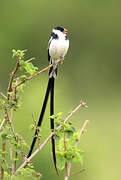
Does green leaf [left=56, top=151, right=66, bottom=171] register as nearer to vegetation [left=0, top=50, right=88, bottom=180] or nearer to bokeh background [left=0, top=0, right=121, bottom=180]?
vegetation [left=0, top=50, right=88, bottom=180]

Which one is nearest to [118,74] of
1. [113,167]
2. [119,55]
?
[119,55]

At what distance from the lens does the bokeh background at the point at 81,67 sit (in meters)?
10.5

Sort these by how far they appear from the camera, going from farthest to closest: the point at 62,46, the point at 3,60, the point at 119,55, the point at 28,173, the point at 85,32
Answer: the point at 85,32
the point at 119,55
the point at 3,60
the point at 62,46
the point at 28,173

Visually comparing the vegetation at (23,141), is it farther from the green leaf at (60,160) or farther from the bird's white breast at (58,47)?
the bird's white breast at (58,47)

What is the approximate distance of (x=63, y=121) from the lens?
3240mm

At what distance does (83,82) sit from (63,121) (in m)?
16.0

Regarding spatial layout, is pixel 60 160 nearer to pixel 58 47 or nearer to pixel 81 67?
pixel 58 47

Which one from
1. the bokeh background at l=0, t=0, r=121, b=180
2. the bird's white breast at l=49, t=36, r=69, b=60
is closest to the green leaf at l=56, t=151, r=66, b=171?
the bird's white breast at l=49, t=36, r=69, b=60

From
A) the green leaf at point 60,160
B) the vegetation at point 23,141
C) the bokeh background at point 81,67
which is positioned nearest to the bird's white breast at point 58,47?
the vegetation at point 23,141

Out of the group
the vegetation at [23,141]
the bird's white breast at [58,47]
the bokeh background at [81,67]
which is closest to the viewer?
the vegetation at [23,141]

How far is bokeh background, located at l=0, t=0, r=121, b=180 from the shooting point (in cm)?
1054

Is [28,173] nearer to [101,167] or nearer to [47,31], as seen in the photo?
[101,167]

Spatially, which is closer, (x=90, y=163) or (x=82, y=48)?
(x=90, y=163)

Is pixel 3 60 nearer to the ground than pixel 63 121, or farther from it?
farther from it
